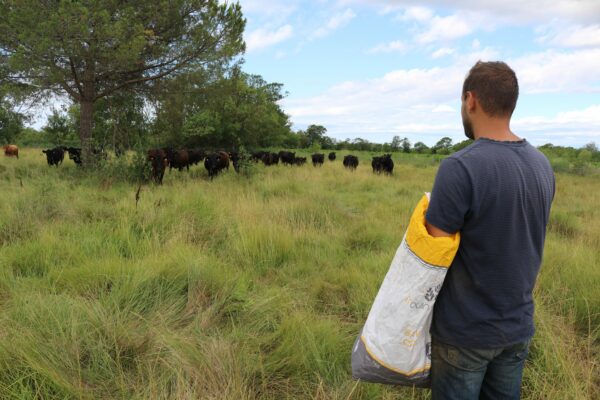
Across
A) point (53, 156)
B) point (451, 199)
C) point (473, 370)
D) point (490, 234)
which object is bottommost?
point (473, 370)

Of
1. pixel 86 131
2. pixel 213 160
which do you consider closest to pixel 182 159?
pixel 213 160

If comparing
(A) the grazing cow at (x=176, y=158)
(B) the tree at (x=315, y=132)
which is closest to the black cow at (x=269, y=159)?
(A) the grazing cow at (x=176, y=158)

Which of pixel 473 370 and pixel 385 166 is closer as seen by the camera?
pixel 473 370

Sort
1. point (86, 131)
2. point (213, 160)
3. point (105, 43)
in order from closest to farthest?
point (105, 43) → point (86, 131) → point (213, 160)

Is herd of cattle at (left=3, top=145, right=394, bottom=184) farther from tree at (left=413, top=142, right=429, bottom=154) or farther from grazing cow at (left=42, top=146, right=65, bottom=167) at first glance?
tree at (left=413, top=142, right=429, bottom=154)

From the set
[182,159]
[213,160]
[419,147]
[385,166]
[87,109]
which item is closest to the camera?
[87,109]

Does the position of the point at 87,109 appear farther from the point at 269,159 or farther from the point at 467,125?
the point at 467,125

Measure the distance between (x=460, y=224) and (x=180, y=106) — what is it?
14.4 meters

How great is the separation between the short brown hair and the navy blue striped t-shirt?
0.14 meters

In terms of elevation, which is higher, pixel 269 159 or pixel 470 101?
pixel 470 101

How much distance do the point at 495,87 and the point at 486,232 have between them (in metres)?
0.59

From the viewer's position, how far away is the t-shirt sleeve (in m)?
1.40

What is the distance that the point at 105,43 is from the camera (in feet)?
32.8

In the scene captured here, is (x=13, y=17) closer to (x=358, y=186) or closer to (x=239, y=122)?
(x=358, y=186)
